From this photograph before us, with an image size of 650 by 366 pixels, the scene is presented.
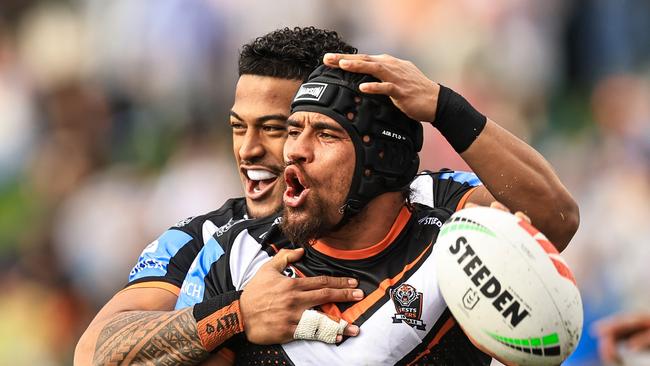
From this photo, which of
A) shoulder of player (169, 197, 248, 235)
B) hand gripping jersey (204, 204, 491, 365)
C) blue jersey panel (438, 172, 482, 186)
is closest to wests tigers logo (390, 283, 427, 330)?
hand gripping jersey (204, 204, 491, 365)

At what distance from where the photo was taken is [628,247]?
27.8 feet

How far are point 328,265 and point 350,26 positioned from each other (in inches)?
235

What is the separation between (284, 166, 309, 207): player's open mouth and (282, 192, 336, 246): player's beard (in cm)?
2

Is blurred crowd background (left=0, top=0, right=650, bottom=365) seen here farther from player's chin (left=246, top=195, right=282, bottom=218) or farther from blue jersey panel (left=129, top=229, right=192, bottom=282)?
blue jersey panel (left=129, top=229, right=192, bottom=282)

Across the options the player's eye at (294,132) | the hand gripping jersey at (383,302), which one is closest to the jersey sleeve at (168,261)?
the hand gripping jersey at (383,302)

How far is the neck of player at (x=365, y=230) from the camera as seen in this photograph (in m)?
4.55

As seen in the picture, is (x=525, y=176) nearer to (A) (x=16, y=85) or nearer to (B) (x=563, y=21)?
(B) (x=563, y=21)

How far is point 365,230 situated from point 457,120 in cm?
60

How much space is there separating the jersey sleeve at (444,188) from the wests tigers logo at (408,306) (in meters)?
0.68

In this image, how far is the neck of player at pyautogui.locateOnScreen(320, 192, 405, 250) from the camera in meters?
4.55

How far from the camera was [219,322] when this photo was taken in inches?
175

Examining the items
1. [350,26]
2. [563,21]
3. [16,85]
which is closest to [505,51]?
[563,21]

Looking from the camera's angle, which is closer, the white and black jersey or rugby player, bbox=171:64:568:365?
rugby player, bbox=171:64:568:365

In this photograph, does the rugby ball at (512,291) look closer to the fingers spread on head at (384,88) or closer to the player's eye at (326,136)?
the fingers spread on head at (384,88)
